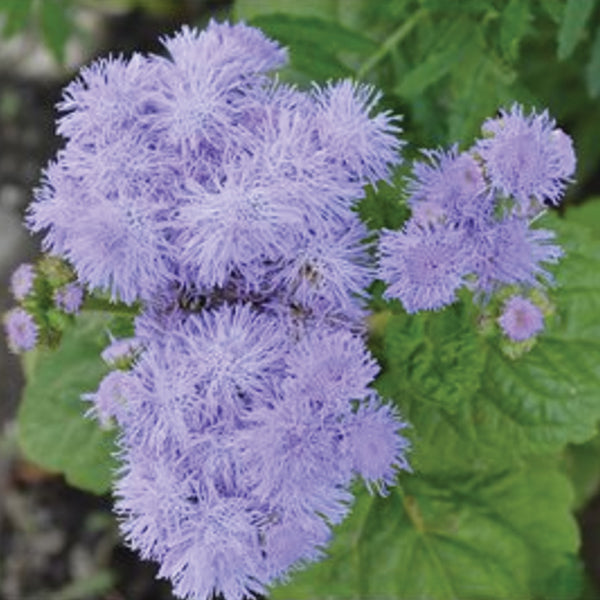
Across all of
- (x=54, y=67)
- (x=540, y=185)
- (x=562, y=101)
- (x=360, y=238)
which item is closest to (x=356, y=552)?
(x=360, y=238)

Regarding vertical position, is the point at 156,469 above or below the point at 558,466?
below

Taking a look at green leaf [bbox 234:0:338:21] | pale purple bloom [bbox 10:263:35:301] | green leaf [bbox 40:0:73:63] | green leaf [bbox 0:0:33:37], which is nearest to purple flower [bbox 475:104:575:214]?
pale purple bloom [bbox 10:263:35:301]

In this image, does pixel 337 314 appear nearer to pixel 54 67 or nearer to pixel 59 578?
pixel 59 578

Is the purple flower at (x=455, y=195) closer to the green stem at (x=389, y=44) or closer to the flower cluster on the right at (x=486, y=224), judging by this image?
the flower cluster on the right at (x=486, y=224)

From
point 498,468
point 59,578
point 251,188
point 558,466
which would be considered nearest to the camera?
point 251,188

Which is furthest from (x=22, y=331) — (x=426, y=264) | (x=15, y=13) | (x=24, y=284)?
(x=15, y=13)

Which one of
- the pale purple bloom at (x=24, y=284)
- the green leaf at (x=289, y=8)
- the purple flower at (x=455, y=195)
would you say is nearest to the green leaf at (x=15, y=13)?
the green leaf at (x=289, y=8)

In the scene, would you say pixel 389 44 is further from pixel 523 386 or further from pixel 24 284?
pixel 24 284
